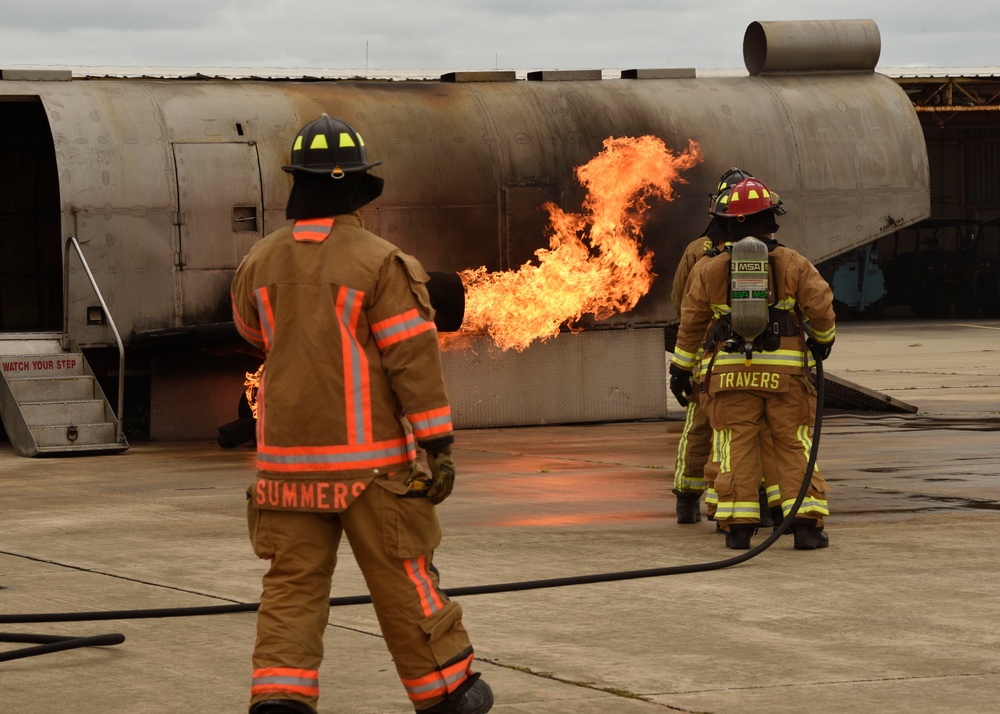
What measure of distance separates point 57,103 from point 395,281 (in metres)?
11.3

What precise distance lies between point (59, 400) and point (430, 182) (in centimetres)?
437

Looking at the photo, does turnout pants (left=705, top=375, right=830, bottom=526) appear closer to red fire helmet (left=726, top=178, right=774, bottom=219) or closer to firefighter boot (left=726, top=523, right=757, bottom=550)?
firefighter boot (left=726, top=523, right=757, bottom=550)

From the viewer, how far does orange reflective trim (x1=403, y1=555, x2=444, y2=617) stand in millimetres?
4984

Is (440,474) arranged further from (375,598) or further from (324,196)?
(324,196)

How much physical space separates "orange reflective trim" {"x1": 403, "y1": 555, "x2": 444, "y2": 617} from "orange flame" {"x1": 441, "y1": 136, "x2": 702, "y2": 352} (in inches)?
447

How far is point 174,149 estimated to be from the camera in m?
15.4

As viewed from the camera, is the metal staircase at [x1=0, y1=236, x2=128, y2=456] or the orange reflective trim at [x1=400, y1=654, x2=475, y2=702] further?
the metal staircase at [x1=0, y1=236, x2=128, y2=456]

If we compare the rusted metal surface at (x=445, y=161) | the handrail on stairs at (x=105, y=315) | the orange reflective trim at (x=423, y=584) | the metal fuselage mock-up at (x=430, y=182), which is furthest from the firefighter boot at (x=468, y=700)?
the rusted metal surface at (x=445, y=161)

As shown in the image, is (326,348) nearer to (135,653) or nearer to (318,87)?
(135,653)

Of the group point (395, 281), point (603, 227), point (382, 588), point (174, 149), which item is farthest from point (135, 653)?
point (603, 227)

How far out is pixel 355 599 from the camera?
6.98 meters

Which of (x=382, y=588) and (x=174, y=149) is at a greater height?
(x=174, y=149)

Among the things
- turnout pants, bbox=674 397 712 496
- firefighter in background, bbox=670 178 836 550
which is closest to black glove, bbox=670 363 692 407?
turnout pants, bbox=674 397 712 496

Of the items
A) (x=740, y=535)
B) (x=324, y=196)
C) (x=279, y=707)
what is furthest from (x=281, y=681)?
(x=740, y=535)
